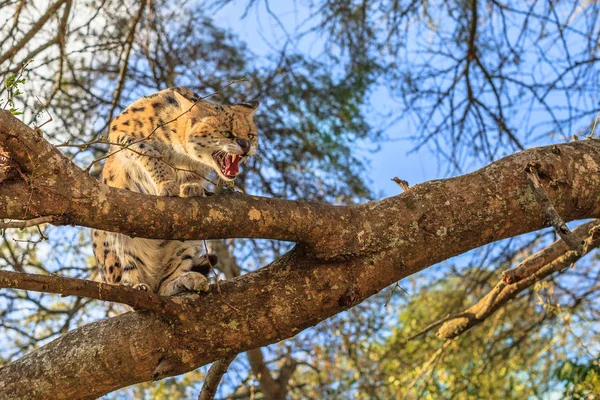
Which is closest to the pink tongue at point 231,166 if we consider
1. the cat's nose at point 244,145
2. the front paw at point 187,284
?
the cat's nose at point 244,145

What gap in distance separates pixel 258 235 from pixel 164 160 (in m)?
1.44

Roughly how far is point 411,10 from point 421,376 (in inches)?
129

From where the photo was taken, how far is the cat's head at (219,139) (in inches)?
190

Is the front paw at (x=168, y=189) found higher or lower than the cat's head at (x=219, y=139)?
lower

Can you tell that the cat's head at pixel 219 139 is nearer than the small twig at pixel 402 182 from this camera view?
No

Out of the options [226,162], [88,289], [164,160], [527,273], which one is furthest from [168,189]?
[527,273]

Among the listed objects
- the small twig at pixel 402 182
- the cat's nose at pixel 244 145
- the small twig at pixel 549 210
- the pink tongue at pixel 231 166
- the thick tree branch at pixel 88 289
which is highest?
the cat's nose at pixel 244 145

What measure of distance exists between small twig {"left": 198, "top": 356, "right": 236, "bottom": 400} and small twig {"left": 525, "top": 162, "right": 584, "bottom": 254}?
162 cm

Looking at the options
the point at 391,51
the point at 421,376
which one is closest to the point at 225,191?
the point at 421,376

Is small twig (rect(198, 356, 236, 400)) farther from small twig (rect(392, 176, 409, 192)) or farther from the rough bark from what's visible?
small twig (rect(392, 176, 409, 192))

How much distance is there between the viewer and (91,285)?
287cm

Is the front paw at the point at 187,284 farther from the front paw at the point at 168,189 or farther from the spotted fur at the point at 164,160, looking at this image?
the front paw at the point at 168,189

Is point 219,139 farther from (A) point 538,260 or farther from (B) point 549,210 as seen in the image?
(B) point 549,210

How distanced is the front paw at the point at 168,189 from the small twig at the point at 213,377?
3.49ft
